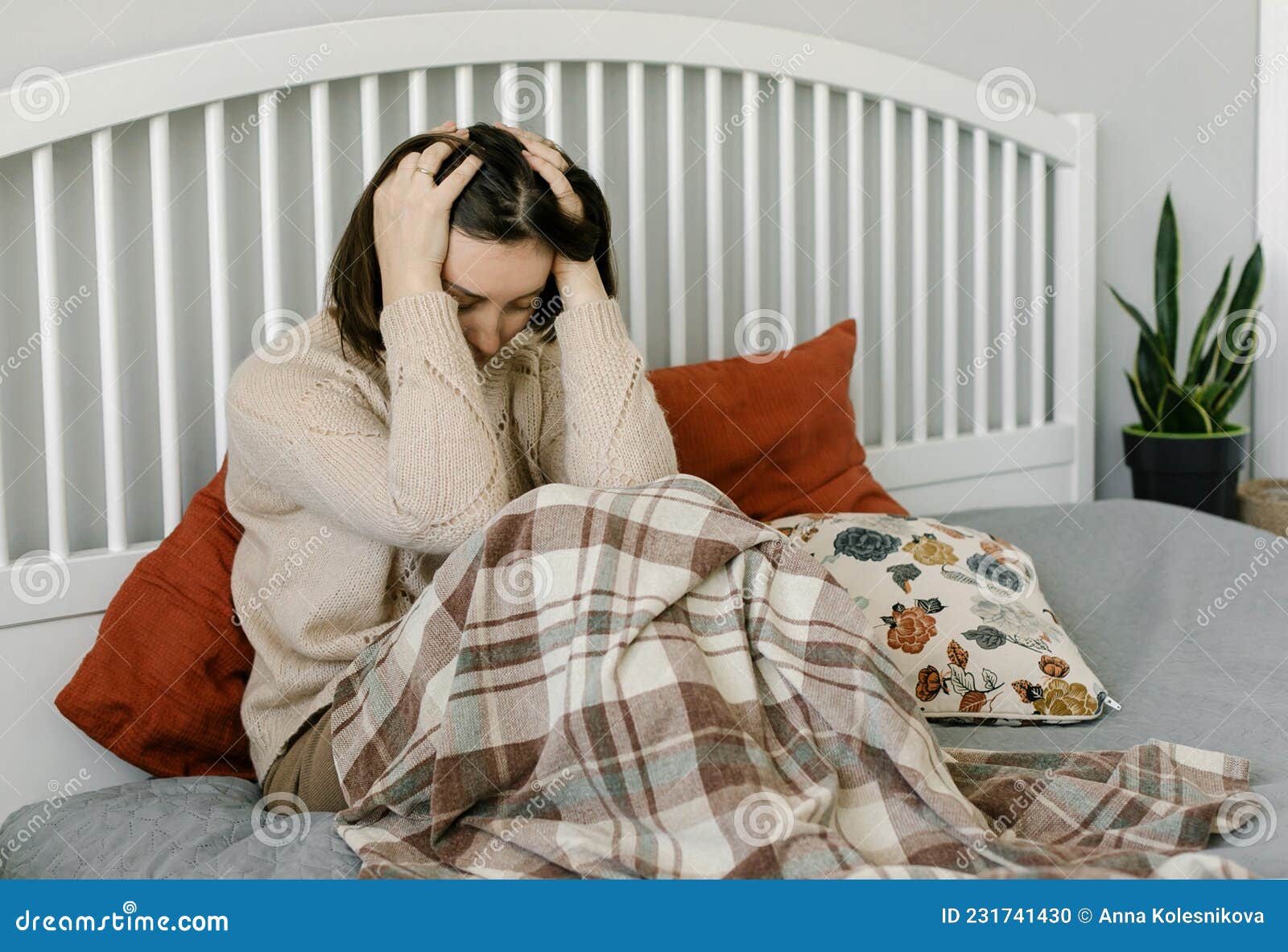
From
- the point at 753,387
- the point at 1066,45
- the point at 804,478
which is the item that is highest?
the point at 1066,45

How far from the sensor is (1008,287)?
2041 millimetres

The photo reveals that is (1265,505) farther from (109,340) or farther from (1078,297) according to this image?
(109,340)

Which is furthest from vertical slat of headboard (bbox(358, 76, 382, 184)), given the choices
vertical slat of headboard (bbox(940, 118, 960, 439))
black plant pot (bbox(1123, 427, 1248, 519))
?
black plant pot (bbox(1123, 427, 1248, 519))

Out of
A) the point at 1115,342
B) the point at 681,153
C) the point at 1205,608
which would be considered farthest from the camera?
the point at 1115,342

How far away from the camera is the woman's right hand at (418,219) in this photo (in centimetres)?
114

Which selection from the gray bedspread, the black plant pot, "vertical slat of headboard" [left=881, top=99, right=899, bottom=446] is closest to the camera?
the gray bedspread

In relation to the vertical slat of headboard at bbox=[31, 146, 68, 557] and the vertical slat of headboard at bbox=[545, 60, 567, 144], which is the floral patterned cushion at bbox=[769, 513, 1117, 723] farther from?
the vertical slat of headboard at bbox=[31, 146, 68, 557]

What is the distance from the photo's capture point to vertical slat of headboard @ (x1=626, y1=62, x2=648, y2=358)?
1638mm

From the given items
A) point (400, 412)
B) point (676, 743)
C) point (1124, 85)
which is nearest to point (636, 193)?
point (400, 412)

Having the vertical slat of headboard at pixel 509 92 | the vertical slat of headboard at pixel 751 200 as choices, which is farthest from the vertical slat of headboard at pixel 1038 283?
the vertical slat of headboard at pixel 509 92

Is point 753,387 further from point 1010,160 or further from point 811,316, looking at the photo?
point 1010,160

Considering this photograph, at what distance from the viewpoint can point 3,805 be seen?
4.25ft
